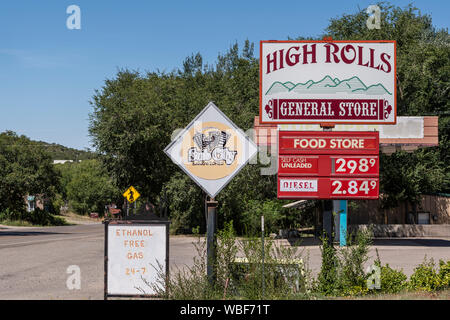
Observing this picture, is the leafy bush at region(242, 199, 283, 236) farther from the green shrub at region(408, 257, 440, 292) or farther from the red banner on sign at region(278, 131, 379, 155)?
the green shrub at region(408, 257, 440, 292)

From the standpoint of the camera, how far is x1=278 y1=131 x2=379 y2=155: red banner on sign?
11.6 meters

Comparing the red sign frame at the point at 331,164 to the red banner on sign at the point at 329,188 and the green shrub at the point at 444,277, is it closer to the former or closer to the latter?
the red banner on sign at the point at 329,188

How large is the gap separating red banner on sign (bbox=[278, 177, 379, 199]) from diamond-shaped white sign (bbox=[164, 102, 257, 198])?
9.00 feet

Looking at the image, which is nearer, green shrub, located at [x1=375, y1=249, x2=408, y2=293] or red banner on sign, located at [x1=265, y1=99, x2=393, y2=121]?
green shrub, located at [x1=375, y1=249, x2=408, y2=293]

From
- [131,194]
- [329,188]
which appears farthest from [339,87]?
[131,194]

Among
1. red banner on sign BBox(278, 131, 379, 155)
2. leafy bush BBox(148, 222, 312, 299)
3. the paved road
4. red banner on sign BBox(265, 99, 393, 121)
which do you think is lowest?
the paved road

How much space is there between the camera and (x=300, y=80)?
12594 millimetres

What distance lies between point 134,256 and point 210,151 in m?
2.68

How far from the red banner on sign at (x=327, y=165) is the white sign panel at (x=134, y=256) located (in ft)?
10.6

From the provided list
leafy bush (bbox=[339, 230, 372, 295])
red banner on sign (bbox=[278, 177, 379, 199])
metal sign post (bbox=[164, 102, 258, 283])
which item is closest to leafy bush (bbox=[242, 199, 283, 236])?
red banner on sign (bbox=[278, 177, 379, 199])

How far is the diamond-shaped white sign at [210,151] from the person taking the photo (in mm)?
9523

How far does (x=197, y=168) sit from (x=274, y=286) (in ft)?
8.22
